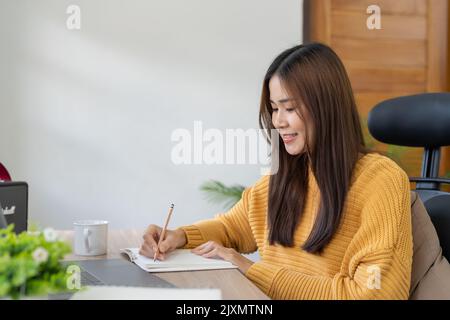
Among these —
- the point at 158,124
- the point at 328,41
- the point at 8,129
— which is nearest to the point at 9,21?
the point at 8,129

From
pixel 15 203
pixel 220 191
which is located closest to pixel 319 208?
pixel 15 203

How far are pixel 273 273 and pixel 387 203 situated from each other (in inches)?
10.4

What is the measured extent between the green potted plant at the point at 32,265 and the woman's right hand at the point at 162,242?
0.59 metres

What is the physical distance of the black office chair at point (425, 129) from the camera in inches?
53.6

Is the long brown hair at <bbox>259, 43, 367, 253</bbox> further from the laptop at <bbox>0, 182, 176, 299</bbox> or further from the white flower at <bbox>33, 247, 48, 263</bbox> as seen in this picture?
the white flower at <bbox>33, 247, 48, 263</bbox>

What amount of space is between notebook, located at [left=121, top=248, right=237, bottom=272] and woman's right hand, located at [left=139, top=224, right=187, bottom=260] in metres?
0.02

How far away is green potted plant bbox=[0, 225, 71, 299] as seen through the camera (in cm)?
60

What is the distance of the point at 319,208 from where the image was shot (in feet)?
4.14

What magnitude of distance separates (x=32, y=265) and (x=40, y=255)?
0.6 inches

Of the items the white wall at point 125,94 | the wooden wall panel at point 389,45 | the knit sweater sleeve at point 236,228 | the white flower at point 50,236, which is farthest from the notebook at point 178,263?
the wooden wall panel at point 389,45

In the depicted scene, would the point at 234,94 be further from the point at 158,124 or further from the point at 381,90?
the point at 381,90

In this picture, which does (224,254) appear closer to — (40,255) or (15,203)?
(15,203)

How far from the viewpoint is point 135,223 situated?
2.84 meters

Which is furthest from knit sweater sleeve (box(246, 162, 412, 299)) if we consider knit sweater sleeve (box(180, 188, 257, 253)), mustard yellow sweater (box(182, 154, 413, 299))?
knit sweater sleeve (box(180, 188, 257, 253))
